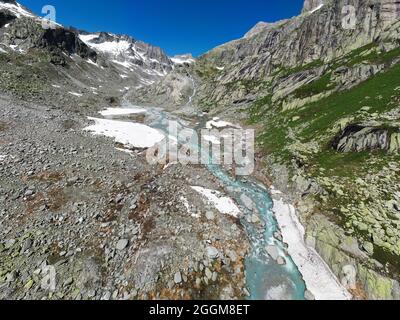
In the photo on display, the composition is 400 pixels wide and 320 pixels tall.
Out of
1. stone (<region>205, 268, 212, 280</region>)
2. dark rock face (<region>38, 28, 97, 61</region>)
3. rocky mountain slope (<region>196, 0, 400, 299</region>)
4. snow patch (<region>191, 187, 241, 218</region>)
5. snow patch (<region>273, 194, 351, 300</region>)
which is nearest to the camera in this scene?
snow patch (<region>273, 194, 351, 300</region>)

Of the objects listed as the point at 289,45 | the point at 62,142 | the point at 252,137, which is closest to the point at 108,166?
the point at 62,142

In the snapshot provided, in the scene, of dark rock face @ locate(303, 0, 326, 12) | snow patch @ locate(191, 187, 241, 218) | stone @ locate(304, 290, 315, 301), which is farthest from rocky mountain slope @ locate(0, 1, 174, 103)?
dark rock face @ locate(303, 0, 326, 12)

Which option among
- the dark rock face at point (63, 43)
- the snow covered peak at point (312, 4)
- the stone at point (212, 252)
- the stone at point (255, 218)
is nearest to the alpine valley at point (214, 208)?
the stone at point (212, 252)

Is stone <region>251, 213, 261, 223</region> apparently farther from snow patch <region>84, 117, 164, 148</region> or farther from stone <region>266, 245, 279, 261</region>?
snow patch <region>84, 117, 164, 148</region>

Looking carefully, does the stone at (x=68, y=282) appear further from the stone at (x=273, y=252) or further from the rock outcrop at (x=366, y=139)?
the rock outcrop at (x=366, y=139)

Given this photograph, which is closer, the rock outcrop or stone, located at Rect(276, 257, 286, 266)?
stone, located at Rect(276, 257, 286, 266)

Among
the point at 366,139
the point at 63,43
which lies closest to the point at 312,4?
the point at 366,139
